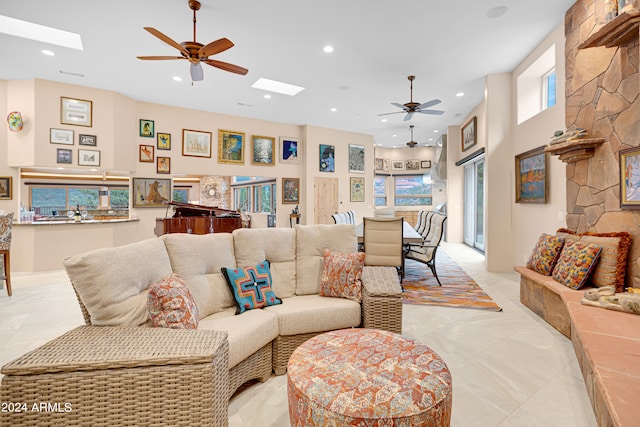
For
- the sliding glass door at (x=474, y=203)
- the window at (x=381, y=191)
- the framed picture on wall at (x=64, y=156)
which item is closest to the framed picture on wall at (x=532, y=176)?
the sliding glass door at (x=474, y=203)

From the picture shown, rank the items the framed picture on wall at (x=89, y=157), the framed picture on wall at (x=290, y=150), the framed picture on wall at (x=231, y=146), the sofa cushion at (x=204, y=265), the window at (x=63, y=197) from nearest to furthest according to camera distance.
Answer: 1. the sofa cushion at (x=204, y=265)
2. the framed picture on wall at (x=89, y=157)
3. the framed picture on wall at (x=231, y=146)
4. the window at (x=63, y=197)
5. the framed picture on wall at (x=290, y=150)

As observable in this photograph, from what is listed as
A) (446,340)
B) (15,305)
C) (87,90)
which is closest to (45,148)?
(87,90)

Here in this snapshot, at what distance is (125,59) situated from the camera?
15.3 feet

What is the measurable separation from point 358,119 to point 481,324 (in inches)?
240

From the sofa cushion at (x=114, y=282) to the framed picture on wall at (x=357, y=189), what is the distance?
779 cm

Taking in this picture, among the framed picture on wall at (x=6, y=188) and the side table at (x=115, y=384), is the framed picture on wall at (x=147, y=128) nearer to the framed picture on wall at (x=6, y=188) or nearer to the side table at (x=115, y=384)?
the framed picture on wall at (x=6, y=188)

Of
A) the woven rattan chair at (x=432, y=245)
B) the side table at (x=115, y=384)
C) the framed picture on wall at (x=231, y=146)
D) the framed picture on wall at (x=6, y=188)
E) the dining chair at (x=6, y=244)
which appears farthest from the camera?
the framed picture on wall at (x=231, y=146)

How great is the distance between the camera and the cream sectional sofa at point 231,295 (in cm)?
160

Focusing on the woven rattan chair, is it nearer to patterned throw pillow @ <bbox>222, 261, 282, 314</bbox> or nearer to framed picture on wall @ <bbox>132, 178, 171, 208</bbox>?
patterned throw pillow @ <bbox>222, 261, 282, 314</bbox>

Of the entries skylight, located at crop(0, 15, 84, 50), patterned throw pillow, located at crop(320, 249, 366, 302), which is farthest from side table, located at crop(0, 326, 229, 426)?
skylight, located at crop(0, 15, 84, 50)

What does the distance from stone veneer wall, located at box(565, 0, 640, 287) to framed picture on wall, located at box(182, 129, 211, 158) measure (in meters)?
6.68

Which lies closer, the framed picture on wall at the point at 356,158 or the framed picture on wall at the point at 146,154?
the framed picture on wall at the point at 146,154

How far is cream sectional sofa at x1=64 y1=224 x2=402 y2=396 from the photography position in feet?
5.26

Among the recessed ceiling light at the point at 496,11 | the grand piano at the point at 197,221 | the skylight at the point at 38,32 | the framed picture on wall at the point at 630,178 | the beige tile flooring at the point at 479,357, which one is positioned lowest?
the beige tile flooring at the point at 479,357
